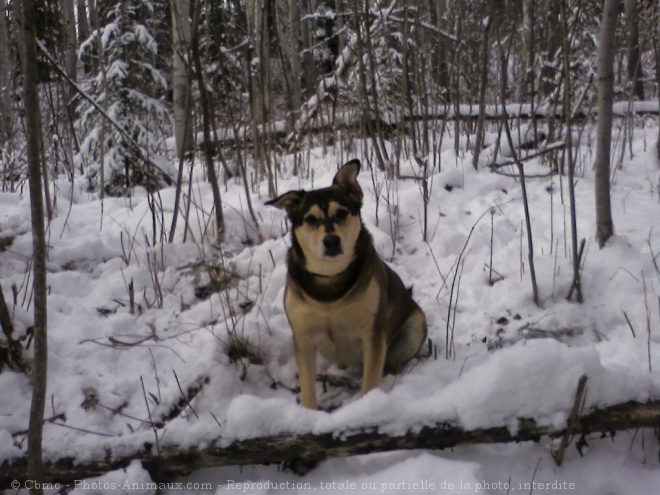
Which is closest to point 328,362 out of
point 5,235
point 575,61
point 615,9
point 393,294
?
point 393,294

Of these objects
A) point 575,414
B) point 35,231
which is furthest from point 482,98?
point 35,231

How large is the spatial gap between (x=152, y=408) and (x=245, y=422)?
81 cm

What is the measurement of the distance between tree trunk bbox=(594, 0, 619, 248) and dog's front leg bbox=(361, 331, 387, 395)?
2.01 metres

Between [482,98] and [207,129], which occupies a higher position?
[482,98]

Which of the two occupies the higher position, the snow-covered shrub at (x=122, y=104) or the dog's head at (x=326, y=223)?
the snow-covered shrub at (x=122, y=104)

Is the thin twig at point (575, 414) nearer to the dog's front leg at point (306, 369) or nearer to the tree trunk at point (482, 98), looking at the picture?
the dog's front leg at point (306, 369)

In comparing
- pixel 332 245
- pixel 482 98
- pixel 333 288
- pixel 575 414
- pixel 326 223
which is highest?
pixel 482 98

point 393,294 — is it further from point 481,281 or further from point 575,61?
point 575,61

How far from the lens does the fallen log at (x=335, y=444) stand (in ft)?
6.62

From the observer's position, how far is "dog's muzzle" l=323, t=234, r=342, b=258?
264 centimetres

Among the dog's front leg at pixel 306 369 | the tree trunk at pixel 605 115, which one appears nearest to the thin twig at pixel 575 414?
the dog's front leg at pixel 306 369

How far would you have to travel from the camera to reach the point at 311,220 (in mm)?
2764

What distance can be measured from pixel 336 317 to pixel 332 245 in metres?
0.40

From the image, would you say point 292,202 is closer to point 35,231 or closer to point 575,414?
point 35,231
